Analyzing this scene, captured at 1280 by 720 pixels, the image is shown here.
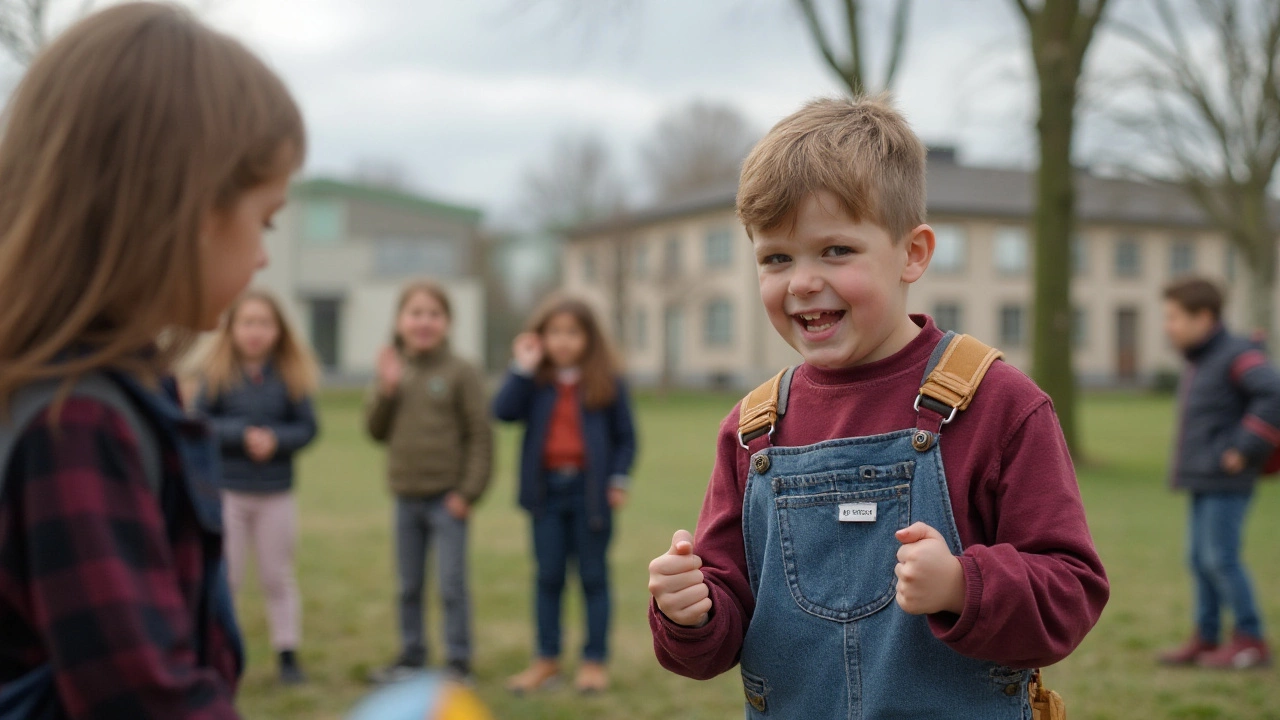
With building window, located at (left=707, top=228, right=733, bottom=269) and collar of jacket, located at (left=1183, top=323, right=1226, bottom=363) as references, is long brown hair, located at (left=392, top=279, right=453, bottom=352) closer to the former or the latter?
collar of jacket, located at (left=1183, top=323, right=1226, bottom=363)

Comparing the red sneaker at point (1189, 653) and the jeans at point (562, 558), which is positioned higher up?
the jeans at point (562, 558)

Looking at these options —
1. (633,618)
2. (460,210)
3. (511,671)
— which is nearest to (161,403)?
(511,671)

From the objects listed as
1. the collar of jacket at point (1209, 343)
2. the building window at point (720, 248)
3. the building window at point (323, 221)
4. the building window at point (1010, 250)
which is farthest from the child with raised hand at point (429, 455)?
the building window at point (1010, 250)

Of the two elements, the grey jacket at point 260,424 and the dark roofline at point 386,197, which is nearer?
the grey jacket at point 260,424

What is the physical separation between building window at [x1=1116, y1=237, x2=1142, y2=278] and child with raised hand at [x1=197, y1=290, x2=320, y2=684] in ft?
165

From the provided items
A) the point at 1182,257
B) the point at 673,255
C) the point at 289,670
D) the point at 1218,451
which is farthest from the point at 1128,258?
the point at 289,670

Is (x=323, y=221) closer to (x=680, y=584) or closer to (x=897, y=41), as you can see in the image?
(x=897, y=41)

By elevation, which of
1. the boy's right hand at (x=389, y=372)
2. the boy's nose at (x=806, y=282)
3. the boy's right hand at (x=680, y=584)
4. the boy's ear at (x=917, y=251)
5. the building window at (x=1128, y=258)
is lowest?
the boy's right hand at (x=680, y=584)

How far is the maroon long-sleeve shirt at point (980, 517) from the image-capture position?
1728 mm

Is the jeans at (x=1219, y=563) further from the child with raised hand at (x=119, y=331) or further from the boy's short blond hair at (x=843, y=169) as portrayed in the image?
the child with raised hand at (x=119, y=331)

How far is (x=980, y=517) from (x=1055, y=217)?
14727mm

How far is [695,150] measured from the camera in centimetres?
6000

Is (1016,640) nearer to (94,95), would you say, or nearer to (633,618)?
(94,95)

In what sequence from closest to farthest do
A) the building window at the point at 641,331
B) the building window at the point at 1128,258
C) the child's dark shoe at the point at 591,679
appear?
the child's dark shoe at the point at 591,679 → the building window at the point at 1128,258 → the building window at the point at 641,331
